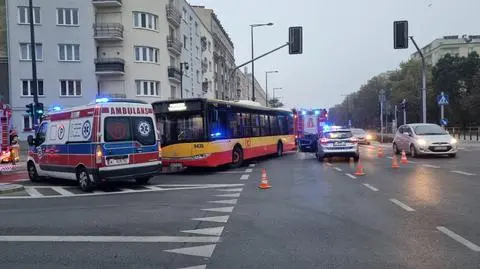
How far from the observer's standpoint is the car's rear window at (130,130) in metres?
13.3

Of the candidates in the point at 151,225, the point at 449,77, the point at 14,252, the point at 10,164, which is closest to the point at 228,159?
the point at 10,164

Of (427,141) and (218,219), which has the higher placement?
(427,141)

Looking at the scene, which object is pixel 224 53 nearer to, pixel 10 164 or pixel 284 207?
pixel 10 164

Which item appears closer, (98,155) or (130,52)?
(98,155)

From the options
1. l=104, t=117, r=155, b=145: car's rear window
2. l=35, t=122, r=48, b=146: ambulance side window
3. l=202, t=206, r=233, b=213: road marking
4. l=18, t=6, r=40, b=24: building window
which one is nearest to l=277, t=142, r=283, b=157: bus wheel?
l=104, t=117, r=155, b=145: car's rear window

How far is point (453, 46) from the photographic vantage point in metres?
124

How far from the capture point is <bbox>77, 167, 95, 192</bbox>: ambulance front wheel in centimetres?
1330

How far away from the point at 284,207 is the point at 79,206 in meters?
4.49

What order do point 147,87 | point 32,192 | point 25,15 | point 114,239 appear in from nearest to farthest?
point 114,239 → point 32,192 → point 25,15 → point 147,87

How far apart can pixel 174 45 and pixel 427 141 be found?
30.8 meters

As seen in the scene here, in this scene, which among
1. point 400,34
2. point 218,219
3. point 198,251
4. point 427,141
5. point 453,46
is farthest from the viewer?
point 453,46

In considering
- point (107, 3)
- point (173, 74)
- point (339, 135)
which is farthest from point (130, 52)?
point (339, 135)

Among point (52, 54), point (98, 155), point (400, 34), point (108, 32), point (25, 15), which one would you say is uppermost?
point (25, 15)

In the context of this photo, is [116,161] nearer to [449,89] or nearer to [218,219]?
[218,219]
